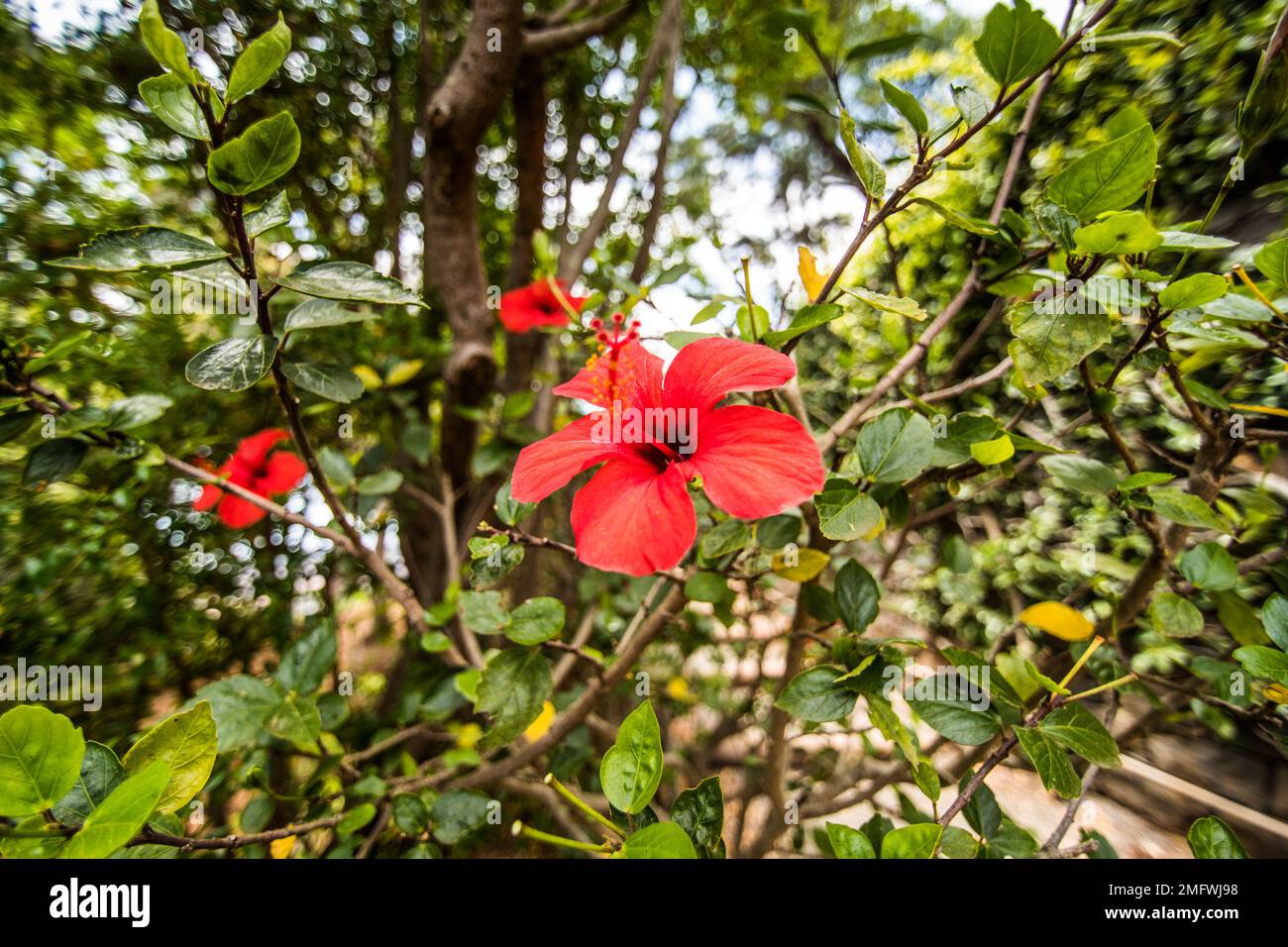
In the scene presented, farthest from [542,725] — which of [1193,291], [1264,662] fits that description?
[1193,291]

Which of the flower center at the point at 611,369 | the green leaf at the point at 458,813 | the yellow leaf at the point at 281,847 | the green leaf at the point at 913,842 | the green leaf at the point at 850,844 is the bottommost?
the yellow leaf at the point at 281,847

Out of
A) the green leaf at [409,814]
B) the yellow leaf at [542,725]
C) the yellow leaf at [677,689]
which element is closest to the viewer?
the green leaf at [409,814]

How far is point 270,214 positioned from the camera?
57 centimetres

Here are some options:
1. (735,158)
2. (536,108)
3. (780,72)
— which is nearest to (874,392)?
(536,108)

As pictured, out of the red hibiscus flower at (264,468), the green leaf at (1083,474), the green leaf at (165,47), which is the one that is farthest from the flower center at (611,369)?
the red hibiscus flower at (264,468)

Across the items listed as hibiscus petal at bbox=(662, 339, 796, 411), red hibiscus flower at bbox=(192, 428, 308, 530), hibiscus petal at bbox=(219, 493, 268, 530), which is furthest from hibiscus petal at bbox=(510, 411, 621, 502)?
red hibiscus flower at bbox=(192, 428, 308, 530)

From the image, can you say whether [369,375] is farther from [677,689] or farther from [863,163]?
[677,689]

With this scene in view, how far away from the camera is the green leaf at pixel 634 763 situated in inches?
18.9

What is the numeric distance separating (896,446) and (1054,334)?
183 millimetres

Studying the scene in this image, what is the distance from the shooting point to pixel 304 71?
162 centimetres

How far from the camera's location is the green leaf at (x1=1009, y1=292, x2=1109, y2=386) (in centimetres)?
51

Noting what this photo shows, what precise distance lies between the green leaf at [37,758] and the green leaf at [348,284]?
421 mm

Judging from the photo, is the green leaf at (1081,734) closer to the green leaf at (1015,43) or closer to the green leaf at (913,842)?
the green leaf at (913,842)

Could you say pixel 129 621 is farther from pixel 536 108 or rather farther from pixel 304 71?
pixel 536 108
